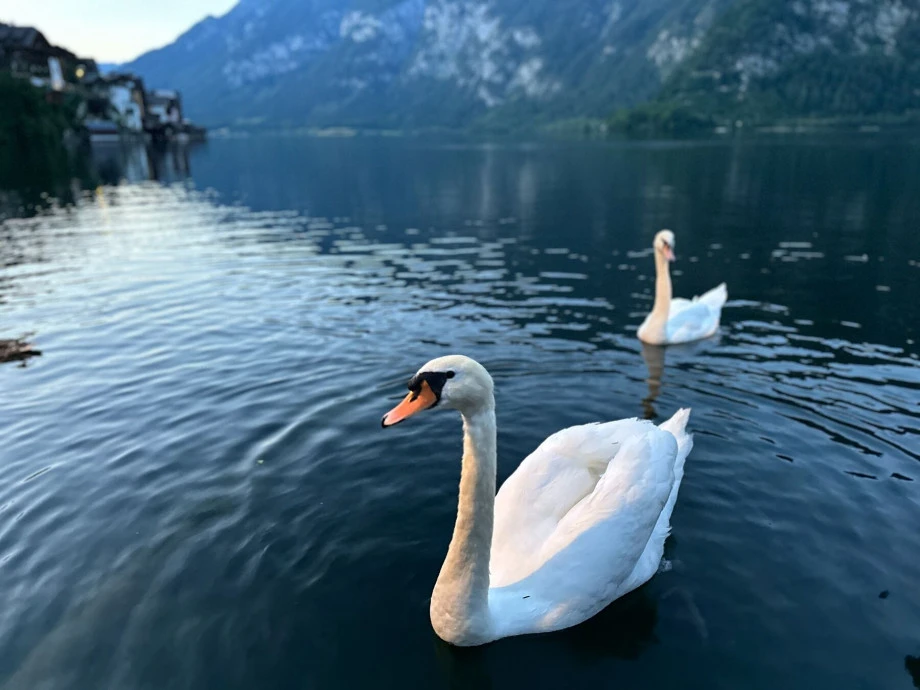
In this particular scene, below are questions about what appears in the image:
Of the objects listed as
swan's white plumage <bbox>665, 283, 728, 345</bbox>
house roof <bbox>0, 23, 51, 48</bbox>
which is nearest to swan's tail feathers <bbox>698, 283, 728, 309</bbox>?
swan's white plumage <bbox>665, 283, 728, 345</bbox>

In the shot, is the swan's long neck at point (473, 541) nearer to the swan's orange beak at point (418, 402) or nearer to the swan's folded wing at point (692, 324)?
the swan's orange beak at point (418, 402)

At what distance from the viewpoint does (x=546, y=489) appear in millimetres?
7258

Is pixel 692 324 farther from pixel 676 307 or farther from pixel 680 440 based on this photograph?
pixel 680 440

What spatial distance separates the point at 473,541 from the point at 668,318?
35.9ft

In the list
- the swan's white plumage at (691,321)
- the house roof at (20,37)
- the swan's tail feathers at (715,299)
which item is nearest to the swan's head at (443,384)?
the swan's white plumage at (691,321)

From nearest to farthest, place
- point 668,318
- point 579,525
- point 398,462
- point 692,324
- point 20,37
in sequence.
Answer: point 579,525 < point 398,462 < point 668,318 < point 692,324 < point 20,37

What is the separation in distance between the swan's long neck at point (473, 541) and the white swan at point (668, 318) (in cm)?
1041

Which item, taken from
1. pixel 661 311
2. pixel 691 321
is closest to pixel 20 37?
pixel 661 311

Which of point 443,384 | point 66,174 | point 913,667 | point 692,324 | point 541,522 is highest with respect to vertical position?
point 443,384

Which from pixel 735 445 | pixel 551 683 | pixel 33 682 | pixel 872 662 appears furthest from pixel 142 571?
pixel 735 445

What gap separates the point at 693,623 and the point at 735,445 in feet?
13.9

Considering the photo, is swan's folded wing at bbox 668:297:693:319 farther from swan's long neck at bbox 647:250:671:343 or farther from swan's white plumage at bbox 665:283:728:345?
swan's long neck at bbox 647:250:671:343

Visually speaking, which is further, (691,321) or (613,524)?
(691,321)

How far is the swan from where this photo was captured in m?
5.66
